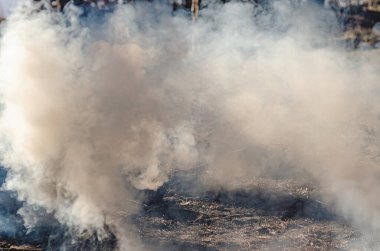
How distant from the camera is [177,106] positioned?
18.7ft

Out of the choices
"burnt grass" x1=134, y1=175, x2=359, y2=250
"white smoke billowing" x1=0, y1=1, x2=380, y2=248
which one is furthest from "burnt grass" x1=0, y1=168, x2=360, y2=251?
"white smoke billowing" x1=0, y1=1, x2=380, y2=248

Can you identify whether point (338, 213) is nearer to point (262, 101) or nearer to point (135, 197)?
point (262, 101)

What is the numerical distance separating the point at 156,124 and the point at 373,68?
4.36 meters

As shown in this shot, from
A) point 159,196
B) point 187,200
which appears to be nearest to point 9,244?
point 159,196

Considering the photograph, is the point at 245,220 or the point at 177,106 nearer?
the point at 245,220

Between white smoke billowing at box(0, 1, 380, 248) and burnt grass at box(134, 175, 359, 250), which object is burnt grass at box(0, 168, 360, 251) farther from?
white smoke billowing at box(0, 1, 380, 248)

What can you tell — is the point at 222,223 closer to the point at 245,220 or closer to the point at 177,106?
the point at 245,220

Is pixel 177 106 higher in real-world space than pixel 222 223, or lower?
higher

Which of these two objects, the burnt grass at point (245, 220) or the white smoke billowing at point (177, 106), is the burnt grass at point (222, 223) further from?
the white smoke billowing at point (177, 106)

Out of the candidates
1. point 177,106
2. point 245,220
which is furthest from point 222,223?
point 177,106

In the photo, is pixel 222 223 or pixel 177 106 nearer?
pixel 222 223

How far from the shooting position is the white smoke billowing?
447cm

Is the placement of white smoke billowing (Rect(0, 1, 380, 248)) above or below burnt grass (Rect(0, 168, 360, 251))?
above

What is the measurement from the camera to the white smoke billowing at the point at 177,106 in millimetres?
4469
